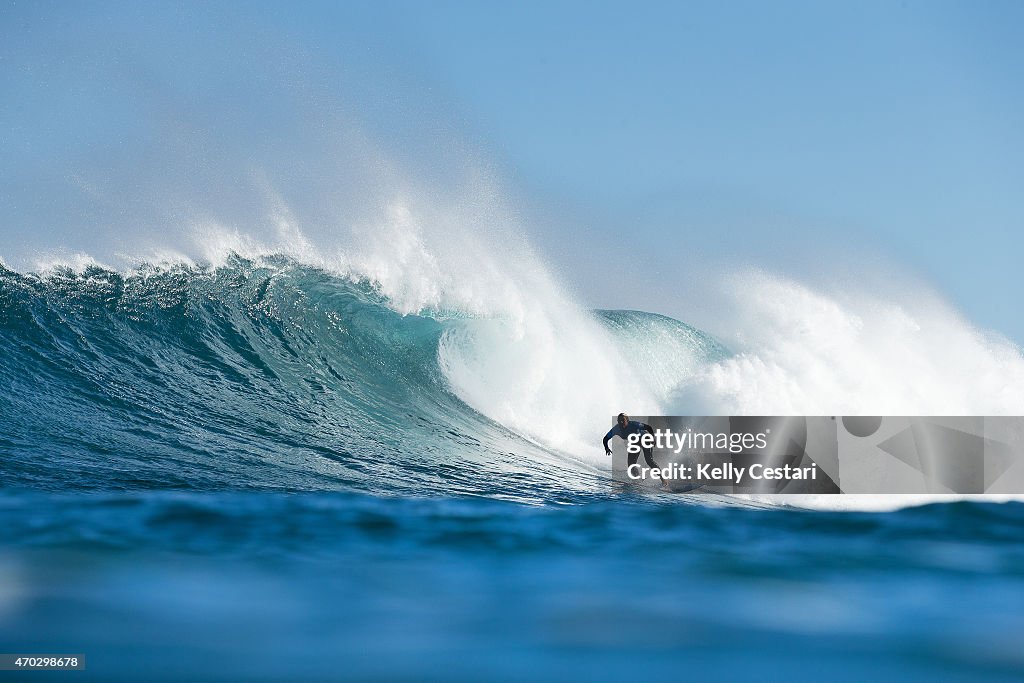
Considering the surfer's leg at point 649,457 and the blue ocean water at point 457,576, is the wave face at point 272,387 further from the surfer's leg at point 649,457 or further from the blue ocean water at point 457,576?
the surfer's leg at point 649,457

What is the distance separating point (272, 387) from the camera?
9.48 metres

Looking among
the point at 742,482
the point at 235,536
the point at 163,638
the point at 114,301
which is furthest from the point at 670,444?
the point at 114,301

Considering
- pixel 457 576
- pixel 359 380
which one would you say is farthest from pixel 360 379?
pixel 457 576

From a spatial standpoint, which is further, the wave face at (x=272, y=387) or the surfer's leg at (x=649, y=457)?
the surfer's leg at (x=649, y=457)

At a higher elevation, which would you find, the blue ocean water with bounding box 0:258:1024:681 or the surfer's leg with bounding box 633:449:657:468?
the surfer's leg with bounding box 633:449:657:468

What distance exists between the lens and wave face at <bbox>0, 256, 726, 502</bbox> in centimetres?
639

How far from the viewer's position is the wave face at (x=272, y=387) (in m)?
6.39

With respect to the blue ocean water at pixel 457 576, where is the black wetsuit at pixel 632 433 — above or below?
above

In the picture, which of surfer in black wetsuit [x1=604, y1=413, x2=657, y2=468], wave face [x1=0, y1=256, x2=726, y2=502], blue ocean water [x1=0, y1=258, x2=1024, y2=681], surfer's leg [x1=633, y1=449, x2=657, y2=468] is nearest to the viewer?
blue ocean water [x1=0, y1=258, x2=1024, y2=681]

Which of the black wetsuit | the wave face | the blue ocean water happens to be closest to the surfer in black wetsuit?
the black wetsuit

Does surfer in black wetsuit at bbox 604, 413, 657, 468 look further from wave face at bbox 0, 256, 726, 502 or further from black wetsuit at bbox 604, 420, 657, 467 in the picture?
wave face at bbox 0, 256, 726, 502

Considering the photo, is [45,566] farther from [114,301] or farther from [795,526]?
[114,301]

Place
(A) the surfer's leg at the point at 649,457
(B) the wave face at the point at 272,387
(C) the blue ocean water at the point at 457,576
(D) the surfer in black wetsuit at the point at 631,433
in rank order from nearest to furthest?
(C) the blue ocean water at the point at 457,576 → (B) the wave face at the point at 272,387 → (A) the surfer's leg at the point at 649,457 → (D) the surfer in black wetsuit at the point at 631,433

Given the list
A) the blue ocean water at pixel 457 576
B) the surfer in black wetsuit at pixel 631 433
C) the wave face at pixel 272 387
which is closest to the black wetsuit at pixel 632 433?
the surfer in black wetsuit at pixel 631 433
